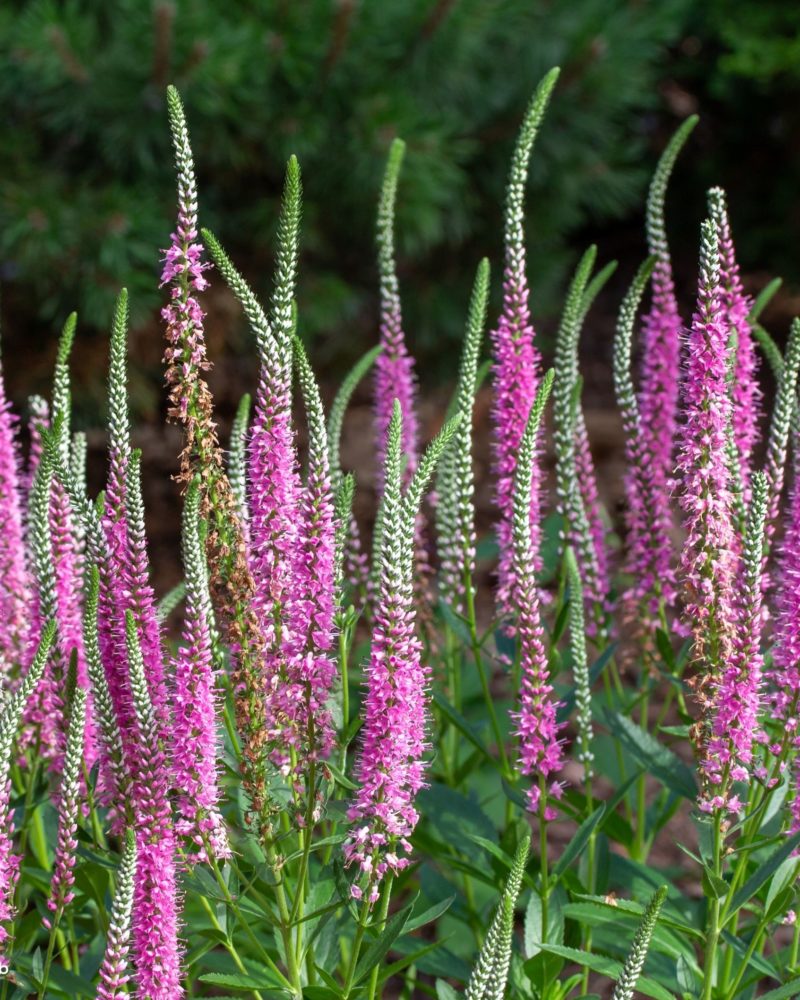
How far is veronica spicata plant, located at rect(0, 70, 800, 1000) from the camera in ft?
8.43

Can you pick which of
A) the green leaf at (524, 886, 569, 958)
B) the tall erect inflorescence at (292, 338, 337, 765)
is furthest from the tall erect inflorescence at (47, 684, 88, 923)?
the green leaf at (524, 886, 569, 958)

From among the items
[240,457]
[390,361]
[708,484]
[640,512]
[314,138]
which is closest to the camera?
[708,484]

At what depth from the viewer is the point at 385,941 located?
2.81 meters

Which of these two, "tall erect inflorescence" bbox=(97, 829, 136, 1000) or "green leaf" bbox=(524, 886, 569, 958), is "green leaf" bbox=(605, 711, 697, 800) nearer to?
"green leaf" bbox=(524, 886, 569, 958)

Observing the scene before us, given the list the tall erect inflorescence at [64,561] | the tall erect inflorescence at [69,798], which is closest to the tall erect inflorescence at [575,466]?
the tall erect inflorescence at [64,561]

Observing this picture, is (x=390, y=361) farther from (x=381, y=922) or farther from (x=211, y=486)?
(x=381, y=922)

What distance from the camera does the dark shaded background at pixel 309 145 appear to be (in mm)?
6438

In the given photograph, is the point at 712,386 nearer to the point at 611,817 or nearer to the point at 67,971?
the point at 611,817

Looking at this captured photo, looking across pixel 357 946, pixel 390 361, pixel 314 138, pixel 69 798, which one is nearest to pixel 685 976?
pixel 357 946

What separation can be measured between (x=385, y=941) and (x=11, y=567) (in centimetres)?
136

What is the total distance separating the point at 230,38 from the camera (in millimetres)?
6379

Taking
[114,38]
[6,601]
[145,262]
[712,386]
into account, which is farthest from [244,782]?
[114,38]

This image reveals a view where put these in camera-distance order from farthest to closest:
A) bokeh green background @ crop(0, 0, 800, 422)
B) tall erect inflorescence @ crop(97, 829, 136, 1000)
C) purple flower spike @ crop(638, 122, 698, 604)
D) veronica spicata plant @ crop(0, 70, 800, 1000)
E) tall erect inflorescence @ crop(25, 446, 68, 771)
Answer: bokeh green background @ crop(0, 0, 800, 422) < purple flower spike @ crop(638, 122, 698, 604) < tall erect inflorescence @ crop(25, 446, 68, 771) < veronica spicata plant @ crop(0, 70, 800, 1000) < tall erect inflorescence @ crop(97, 829, 136, 1000)

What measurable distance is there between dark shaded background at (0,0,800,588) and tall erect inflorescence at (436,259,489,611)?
3053mm
